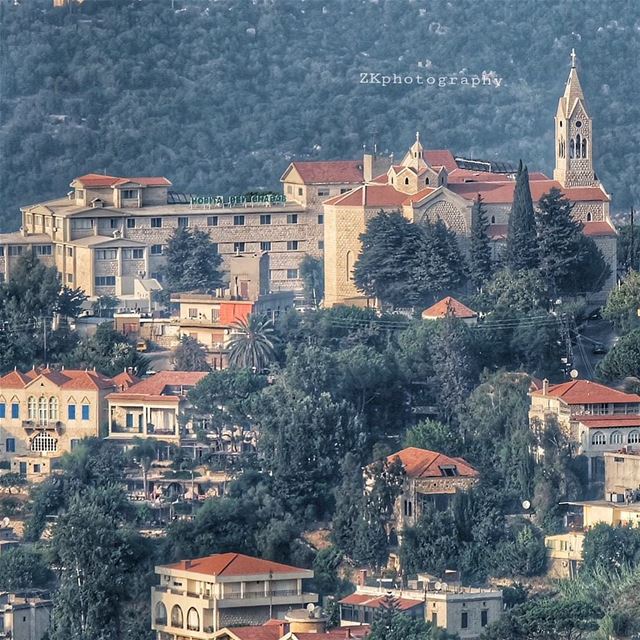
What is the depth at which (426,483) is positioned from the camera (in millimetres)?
70562

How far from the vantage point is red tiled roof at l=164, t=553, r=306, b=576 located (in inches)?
2657

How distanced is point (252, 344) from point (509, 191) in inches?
261

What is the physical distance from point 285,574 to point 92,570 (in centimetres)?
263

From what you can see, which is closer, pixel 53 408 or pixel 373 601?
pixel 373 601

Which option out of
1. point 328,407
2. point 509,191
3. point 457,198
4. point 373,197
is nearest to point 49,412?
point 328,407

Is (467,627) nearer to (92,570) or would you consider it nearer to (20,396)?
(92,570)

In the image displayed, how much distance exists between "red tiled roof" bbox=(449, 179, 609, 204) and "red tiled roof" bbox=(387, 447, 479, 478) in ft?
29.9

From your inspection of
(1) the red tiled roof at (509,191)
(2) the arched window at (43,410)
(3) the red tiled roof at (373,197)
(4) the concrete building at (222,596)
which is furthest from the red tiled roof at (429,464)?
(1) the red tiled roof at (509,191)

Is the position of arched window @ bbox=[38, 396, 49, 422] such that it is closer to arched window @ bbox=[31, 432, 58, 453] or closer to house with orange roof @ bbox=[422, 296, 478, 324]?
arched window @ bbox=[31, 432, 58, 453]

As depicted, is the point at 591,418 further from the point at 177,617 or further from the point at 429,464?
the point at 177,617

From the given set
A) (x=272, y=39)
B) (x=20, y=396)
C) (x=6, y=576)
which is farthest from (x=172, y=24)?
(x=6, y=576)

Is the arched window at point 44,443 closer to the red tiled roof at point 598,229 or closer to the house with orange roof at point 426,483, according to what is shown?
the house with orange roof at point 426,483

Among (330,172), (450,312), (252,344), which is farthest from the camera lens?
(330,172)

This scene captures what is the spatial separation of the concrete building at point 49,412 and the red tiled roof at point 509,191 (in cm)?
788
